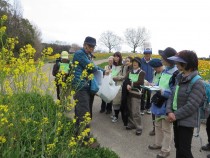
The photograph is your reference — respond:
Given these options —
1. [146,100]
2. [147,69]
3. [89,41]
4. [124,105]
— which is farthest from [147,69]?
[89,41]

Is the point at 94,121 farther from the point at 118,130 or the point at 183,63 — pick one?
the point at 183,63

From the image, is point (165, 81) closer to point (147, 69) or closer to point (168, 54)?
point (168, 54)

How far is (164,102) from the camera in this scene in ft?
15.5

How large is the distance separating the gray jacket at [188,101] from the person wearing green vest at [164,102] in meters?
0.77

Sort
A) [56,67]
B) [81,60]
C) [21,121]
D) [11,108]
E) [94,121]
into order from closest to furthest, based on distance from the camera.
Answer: [11,108] → [21,121] → [81,60] → [94,121] → [56,67]

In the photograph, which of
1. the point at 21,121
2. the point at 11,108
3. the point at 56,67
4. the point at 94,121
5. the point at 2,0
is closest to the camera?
the point at 11,108

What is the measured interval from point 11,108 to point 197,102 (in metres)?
2.34

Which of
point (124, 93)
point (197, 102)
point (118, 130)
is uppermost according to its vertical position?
point (197, 102)

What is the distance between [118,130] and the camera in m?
6.27

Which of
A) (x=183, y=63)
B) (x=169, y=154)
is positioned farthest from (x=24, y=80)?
(x=169, y=154)

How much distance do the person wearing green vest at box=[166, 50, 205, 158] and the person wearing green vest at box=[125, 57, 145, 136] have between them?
7.98ft

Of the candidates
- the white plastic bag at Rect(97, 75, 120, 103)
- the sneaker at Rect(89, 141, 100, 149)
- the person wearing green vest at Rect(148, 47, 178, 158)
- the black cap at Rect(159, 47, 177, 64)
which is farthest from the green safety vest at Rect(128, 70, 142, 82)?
the sneaker at Rect(89, 141, 100, 149)

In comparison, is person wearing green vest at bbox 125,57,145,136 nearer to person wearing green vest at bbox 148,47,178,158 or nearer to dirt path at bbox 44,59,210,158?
dirt path at bbox 44,59,210,158

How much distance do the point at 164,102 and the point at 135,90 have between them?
1.57 metres
